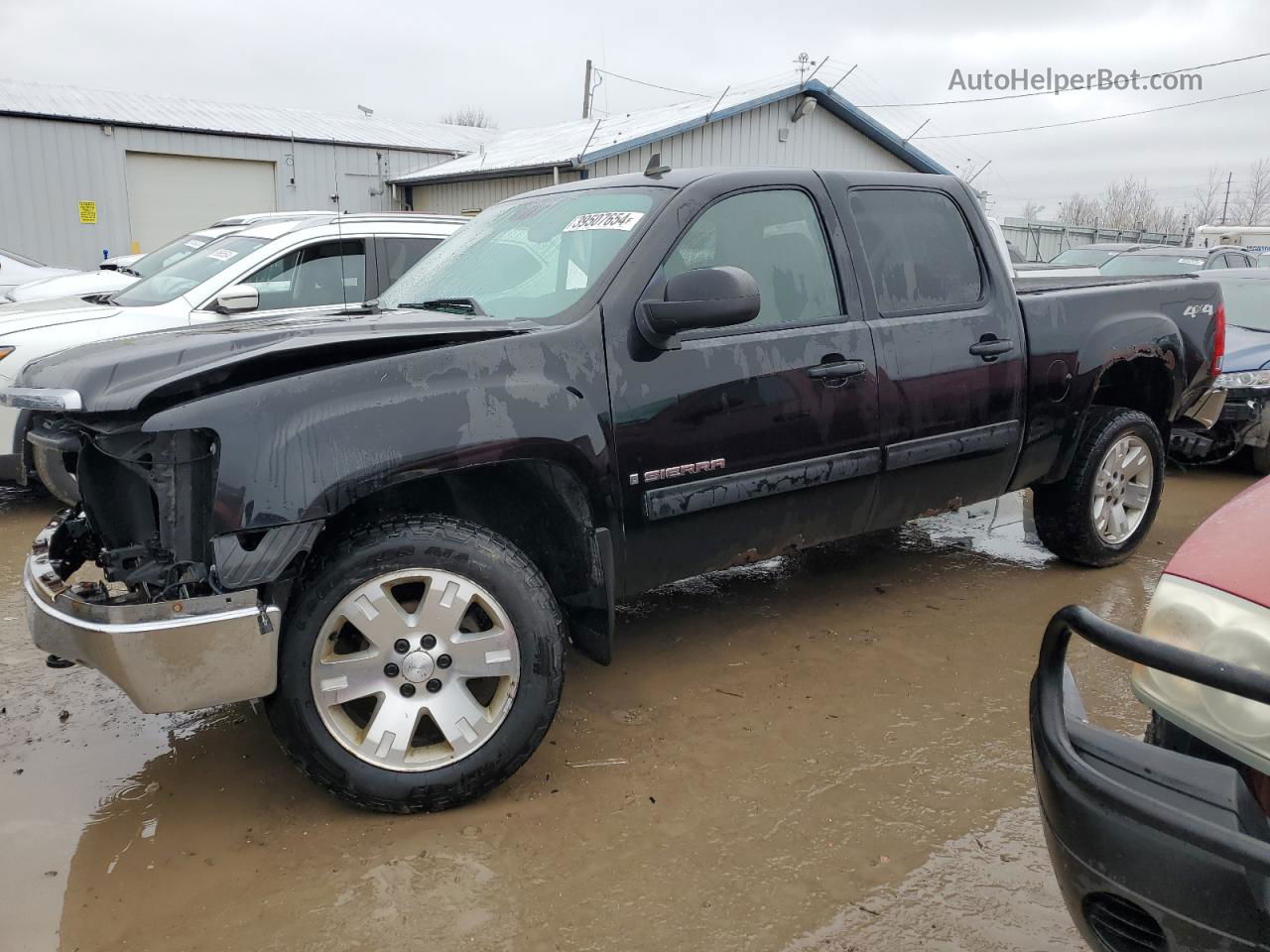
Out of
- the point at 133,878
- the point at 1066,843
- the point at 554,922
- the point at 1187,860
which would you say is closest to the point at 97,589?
the point at 133,878

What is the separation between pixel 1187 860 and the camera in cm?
145

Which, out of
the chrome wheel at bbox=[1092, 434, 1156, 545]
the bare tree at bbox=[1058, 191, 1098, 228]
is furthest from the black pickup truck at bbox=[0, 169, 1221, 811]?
the bare tree at bbox=[1058, 191, 1098, 228]

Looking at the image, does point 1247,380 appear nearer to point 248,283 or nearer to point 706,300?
point 706,300

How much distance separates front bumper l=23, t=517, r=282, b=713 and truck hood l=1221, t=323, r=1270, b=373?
6.84m

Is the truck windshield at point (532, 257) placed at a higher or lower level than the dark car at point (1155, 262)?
lower

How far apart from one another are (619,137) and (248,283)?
34.7ft

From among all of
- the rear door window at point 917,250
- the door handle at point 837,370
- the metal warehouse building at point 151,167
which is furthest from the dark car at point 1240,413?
the metal warehouse building at point 151,167

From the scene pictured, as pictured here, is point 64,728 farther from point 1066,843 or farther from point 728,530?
point 1066,843

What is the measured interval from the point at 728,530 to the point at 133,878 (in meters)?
2.07

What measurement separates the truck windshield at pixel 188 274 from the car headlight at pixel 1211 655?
20.3ft

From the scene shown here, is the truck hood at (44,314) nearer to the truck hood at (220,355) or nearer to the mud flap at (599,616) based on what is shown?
the truck hood at (220,355)

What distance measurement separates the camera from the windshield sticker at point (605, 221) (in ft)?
11.4

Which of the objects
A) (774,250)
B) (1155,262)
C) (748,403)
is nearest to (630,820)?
(748,403)

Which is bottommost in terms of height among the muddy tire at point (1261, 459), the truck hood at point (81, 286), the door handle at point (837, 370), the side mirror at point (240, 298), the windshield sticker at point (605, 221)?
the muddy tire at point (1261, 459)
